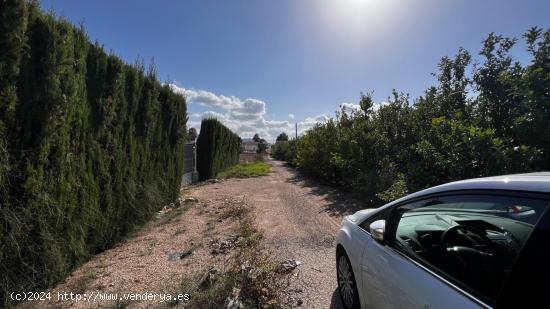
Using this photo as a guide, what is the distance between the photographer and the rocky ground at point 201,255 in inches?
144

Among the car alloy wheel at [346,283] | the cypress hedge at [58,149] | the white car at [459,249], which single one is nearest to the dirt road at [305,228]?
the car alloy wheel at [346,283]

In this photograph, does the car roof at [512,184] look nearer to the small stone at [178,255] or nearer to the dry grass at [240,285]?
the dry grass at [240,285]

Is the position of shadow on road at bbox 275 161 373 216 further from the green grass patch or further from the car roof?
the green grass patch

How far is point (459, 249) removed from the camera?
6.41ft

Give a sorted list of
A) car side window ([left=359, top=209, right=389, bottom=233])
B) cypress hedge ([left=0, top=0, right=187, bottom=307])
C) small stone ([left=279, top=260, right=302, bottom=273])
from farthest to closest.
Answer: small stone ([left=279, top=260, right=302, bottom=273]) < cypress hedge ([left=0, top=0, right=187, bottom=307]) < car side window ([left=359, top=209, right=389, bottom=233])

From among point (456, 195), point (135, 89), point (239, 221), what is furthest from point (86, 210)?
point (456, 195)

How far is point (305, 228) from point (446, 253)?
482 cm

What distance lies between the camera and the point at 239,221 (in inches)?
269

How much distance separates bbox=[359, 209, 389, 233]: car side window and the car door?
0.17 m

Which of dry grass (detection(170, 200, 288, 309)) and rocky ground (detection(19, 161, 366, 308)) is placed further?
rocky ground (detection(19, 161, 366, 308))

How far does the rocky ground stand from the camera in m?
3.65

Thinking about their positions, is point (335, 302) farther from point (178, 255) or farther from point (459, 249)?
point (178, 255)

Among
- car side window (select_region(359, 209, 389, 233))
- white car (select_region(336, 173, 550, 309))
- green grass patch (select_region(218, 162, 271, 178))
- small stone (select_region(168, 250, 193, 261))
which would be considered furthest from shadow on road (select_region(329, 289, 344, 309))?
green grass patch (select_region(218, 162, 271, 178))

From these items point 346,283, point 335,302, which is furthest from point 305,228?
point 346,283
